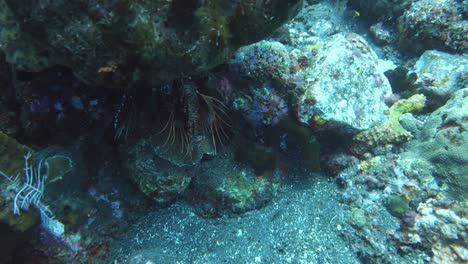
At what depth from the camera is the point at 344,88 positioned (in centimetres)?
477

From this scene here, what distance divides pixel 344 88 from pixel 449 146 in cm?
171

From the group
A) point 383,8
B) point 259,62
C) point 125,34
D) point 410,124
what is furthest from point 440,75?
point 125,34

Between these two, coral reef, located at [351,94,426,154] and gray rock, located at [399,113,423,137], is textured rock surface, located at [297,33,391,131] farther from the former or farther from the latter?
gray rock, located at [399,113,423,137]

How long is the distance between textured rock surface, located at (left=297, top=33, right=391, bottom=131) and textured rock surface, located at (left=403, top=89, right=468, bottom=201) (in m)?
0.72

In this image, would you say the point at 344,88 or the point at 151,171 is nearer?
the point at 151,171

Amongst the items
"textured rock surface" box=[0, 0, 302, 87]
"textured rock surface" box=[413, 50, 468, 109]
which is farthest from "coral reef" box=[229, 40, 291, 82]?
"textured rock surface" box=[413, 50, 468, 109]

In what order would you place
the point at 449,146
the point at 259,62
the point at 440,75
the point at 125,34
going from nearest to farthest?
the point at 125,34 < the point at 259,62 < the point at 449,146 < the point at 440,75

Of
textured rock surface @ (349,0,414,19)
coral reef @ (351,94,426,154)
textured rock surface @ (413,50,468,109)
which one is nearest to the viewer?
coral reef @ (351,94,426,154)

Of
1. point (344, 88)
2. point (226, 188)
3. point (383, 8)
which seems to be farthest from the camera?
point (383, 8)

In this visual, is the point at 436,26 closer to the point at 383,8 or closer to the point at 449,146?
the point at 383,8

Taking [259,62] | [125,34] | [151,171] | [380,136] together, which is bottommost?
[151,171]

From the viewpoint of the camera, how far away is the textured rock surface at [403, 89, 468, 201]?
177 inches

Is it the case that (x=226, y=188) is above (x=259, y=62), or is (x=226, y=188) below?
below

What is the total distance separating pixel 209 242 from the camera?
421 cm
